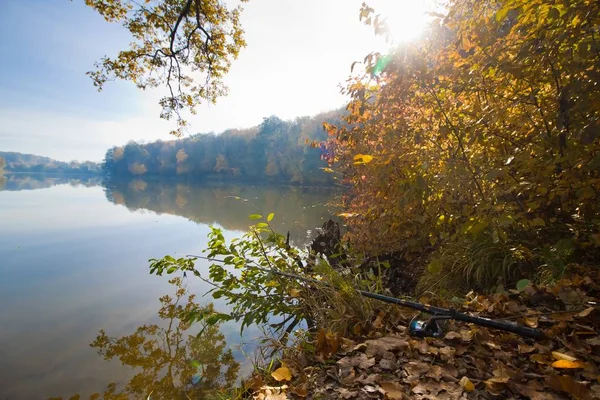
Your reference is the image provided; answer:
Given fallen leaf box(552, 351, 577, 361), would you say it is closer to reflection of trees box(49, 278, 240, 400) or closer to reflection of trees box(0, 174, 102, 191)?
reflection of trees box(49, 278, 240, 400)

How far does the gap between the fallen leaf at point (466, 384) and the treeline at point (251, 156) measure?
3866cm

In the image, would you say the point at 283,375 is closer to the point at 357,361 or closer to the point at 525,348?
the point at 357,361

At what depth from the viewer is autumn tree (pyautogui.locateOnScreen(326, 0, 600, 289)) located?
A: 6.43 feet

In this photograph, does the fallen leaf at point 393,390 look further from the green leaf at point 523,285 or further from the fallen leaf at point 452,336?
the green leaf at point 523,285

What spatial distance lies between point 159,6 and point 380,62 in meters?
7.21

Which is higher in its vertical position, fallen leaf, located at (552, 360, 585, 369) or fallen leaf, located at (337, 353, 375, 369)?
fallen leaf, located at (552, 360, 585, 369)

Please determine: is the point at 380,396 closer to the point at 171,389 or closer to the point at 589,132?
the point at 589,132

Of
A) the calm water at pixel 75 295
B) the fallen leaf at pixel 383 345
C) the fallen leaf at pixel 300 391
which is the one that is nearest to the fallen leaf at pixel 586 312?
the fallen leaf at pixel 383 345

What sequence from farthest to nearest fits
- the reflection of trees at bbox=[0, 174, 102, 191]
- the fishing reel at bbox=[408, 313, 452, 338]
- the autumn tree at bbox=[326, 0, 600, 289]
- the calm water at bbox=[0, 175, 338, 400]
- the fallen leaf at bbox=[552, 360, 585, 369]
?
the reflection of trees at bbox=[0, 174, 102, 191] → the calm water at bbox=[0, 175, 338, 400] → the autumn tree at bbox=[326, 0, 600, 289] → the fishing reel at bbox=[408, 313, 452, 338] → the fallen leaf at bbox=[552, 360, 585, 369]

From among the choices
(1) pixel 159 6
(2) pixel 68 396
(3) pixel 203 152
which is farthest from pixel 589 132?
(3) pixel 203 152

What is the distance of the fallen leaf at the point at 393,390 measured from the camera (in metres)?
1.31

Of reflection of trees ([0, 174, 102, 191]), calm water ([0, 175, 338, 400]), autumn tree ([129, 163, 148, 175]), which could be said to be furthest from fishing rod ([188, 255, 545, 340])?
autumn tree ([129, 163, 148, 175])

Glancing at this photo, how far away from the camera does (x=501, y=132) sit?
2869mm

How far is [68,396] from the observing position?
340 cm
